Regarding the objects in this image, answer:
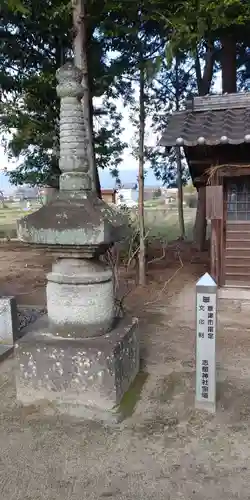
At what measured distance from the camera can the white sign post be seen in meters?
3.32

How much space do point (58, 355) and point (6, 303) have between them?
7.14 feet

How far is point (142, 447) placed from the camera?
2969mm

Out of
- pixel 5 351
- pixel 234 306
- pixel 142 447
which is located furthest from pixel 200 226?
pixel 142 447

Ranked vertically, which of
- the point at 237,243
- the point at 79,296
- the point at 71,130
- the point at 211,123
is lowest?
the point at 237,243

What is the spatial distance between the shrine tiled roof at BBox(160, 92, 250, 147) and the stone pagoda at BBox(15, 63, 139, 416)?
3.26 meters

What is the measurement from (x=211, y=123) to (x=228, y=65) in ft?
19.9

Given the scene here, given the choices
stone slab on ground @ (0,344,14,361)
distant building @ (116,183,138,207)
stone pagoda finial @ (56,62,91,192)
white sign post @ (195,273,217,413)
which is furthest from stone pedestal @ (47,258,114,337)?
distant building @ (116,183,138,207)

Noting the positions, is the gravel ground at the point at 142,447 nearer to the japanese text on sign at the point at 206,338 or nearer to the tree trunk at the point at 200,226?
the japanese text on sign at the point at 206,338

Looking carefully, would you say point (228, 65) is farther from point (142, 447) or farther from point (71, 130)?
point (142, 447)

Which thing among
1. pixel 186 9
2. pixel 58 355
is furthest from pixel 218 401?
pixel 186 9

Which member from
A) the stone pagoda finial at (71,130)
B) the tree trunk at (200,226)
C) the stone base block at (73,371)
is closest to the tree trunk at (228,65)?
the tree trunk at (200,226)

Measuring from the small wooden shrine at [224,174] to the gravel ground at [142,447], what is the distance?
3.45m

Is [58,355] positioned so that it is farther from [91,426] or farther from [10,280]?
[10,280]

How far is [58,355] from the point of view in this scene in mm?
3340
